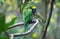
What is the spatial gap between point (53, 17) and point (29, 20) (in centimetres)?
60

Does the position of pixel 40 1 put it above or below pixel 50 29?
above

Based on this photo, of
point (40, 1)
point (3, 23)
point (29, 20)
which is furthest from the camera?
point (40, 1)

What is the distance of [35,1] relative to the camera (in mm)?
1748

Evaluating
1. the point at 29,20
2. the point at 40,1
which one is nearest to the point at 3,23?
the point at 29,20

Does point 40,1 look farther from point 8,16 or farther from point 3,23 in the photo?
point 3,23

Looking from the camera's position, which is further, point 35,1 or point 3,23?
point 35,1

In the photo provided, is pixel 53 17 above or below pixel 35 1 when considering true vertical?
below

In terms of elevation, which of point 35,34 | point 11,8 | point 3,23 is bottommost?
point 35,34

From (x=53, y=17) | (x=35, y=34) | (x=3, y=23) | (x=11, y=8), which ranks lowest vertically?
(x=35, y=34)

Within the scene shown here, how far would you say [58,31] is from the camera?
5.76 ft

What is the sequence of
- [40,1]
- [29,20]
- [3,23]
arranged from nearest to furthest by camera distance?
[3,23], [29,20], [40,1]

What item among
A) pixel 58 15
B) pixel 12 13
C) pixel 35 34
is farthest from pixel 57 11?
pixel 12 13

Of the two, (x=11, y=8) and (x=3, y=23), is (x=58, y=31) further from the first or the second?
(x=3, y=23)

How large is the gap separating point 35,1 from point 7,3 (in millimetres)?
340
